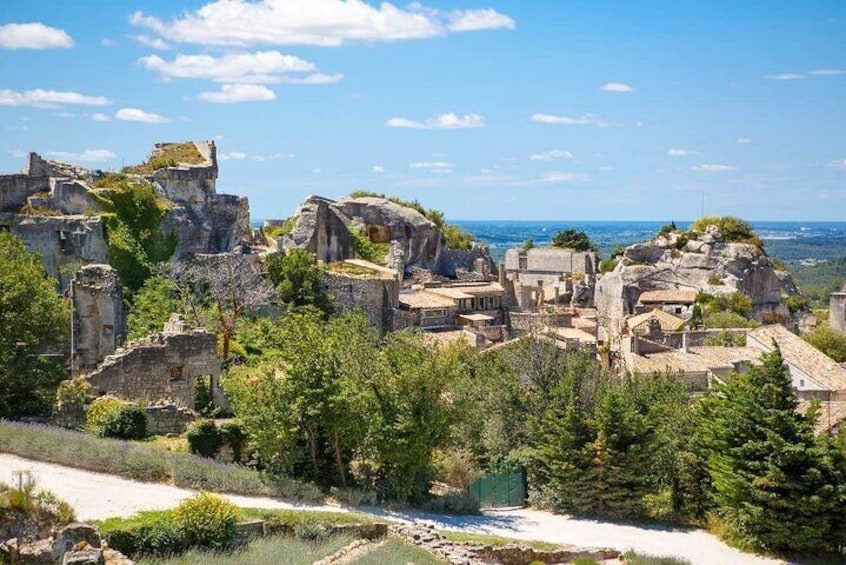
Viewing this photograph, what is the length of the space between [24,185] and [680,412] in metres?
30.4

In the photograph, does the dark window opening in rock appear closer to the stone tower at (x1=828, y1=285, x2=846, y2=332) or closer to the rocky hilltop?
the rocky hilltop

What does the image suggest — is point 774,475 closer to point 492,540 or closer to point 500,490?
point 500,490

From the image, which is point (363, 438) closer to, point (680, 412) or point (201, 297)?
point (680, 412)

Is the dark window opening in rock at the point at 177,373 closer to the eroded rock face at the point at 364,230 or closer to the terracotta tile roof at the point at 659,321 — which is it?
Answer: the eroded rock face at the point at 364,230

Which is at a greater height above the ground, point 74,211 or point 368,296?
point 74,211

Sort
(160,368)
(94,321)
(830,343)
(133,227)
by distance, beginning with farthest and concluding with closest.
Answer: (830,343) → (133,227) → (94,321) → (160,368)

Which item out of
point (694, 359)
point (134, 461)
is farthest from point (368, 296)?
point (134, 461)

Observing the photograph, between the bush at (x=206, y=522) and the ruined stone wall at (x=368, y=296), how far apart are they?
30340 millimetres

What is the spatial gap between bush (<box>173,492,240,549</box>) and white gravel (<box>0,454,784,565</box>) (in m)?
1.22

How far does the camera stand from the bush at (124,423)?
27.1 meters

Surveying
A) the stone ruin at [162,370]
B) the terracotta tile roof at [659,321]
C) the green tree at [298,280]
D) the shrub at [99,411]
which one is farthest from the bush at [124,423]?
the terracotta tile roof at [659,321]

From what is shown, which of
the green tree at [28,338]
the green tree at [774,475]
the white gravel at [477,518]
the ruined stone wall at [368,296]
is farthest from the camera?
the ruined stone wall at [368,296]

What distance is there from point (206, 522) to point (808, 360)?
39698mm

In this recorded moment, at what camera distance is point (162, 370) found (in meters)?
30.1
